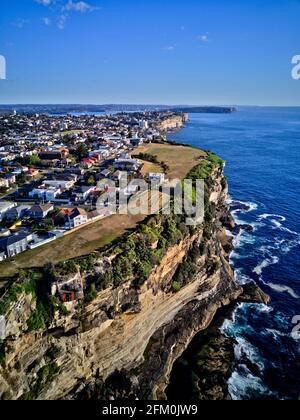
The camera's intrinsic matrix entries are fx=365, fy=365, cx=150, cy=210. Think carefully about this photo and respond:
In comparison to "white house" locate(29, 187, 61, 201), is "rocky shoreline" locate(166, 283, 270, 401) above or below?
below

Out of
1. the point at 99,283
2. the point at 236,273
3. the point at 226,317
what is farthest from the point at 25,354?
the point at 236,273

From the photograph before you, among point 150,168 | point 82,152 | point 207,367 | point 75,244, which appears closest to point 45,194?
point 75,244

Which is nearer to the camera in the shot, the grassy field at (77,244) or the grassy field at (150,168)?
the grassy field at (77,244)

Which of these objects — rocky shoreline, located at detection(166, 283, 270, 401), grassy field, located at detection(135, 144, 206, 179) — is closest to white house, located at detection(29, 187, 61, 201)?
grassy field, located at detection(135, 144, 206, 179)

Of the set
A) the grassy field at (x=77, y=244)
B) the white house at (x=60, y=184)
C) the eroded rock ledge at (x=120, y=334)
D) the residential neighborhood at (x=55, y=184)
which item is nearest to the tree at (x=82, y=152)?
the residential neighborhood at (x=55, y=184)

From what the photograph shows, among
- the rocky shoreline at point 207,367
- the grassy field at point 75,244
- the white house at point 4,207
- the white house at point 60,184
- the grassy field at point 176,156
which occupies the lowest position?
the rocky shoreline at point 207,367

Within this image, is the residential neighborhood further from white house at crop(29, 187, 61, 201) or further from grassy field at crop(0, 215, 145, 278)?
grassy field at crop(0, 215, 145, 278)

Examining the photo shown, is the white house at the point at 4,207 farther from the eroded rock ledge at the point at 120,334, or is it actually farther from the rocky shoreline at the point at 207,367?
the rocky shoreline at the point at 207,367
